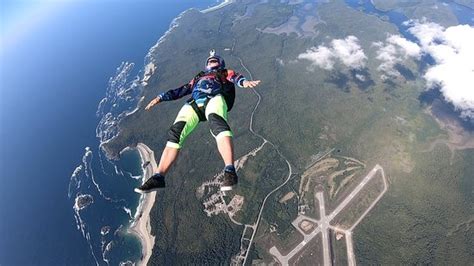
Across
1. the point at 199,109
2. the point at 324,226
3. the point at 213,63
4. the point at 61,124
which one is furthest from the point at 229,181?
the point at 61,124

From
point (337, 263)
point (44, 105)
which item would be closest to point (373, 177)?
point (337, 263)


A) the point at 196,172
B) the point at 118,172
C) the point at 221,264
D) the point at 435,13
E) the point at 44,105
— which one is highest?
the point at 44,105

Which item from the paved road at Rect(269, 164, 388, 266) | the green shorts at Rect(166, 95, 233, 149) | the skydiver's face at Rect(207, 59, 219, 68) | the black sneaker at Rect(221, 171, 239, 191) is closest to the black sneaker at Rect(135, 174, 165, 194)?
the green shorts at Rect(166, 95, 233, 149)

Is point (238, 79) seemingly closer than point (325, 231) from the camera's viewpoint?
Yes

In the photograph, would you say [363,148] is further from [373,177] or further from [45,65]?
[45,65]

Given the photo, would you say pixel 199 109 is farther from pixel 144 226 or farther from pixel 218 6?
pixel 218 6
